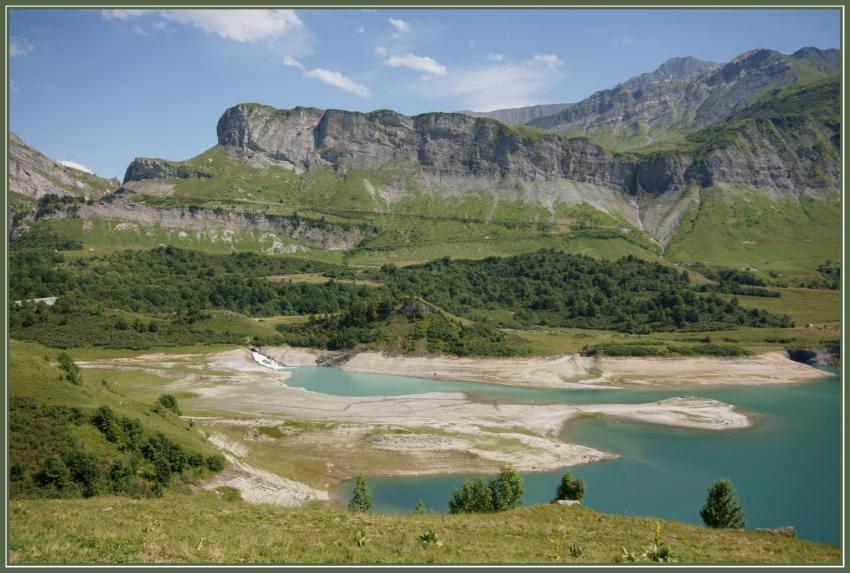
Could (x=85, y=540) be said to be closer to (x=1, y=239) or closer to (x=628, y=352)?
(x=1, y=239)

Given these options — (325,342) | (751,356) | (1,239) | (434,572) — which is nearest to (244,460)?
(1,239)

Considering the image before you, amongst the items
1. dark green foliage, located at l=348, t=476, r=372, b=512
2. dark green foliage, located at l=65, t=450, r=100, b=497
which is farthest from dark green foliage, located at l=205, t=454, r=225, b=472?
dark green foliage, located at l=348, t=476, r=372, b=512

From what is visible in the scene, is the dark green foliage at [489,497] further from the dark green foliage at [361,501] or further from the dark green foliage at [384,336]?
the dark green foliage at [384,336]

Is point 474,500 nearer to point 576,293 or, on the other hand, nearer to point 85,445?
point 85,445

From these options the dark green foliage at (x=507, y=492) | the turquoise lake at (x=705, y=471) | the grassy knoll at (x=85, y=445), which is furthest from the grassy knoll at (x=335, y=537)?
the turquoise lake at (x=705, y=471)

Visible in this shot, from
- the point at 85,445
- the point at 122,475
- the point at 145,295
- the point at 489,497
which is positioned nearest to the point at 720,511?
the point at 489,497

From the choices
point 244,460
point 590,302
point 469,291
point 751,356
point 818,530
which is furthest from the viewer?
point 469,291
